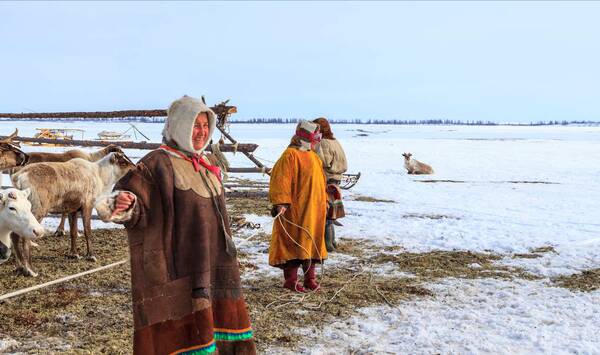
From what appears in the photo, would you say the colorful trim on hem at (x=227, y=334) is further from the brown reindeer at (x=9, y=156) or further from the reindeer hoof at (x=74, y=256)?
the brown reindeer at (x=9, y=156)

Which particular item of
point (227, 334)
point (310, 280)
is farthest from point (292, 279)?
point (227, 334)

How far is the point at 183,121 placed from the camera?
10.3ft

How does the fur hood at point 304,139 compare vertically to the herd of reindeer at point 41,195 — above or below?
above

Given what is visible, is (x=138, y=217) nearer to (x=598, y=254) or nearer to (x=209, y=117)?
(x=209, y=117)

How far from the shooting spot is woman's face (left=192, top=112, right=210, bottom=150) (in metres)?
3.26

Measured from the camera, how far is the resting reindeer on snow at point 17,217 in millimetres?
5926

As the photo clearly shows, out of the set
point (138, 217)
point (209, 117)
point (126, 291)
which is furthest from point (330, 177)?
point (138, 217)

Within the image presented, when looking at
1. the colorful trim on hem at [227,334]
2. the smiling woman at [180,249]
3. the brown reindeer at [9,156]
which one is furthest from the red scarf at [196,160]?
the brown reindeer at [9,156]

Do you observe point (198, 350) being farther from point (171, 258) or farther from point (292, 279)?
point (292, 279)

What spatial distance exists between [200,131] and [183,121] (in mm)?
155

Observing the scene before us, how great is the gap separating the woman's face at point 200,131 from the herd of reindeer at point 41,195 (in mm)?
2571

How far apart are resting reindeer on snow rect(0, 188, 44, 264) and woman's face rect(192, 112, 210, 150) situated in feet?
11.5

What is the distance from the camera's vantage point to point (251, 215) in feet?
37.3

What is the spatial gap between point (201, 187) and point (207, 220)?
21cm
